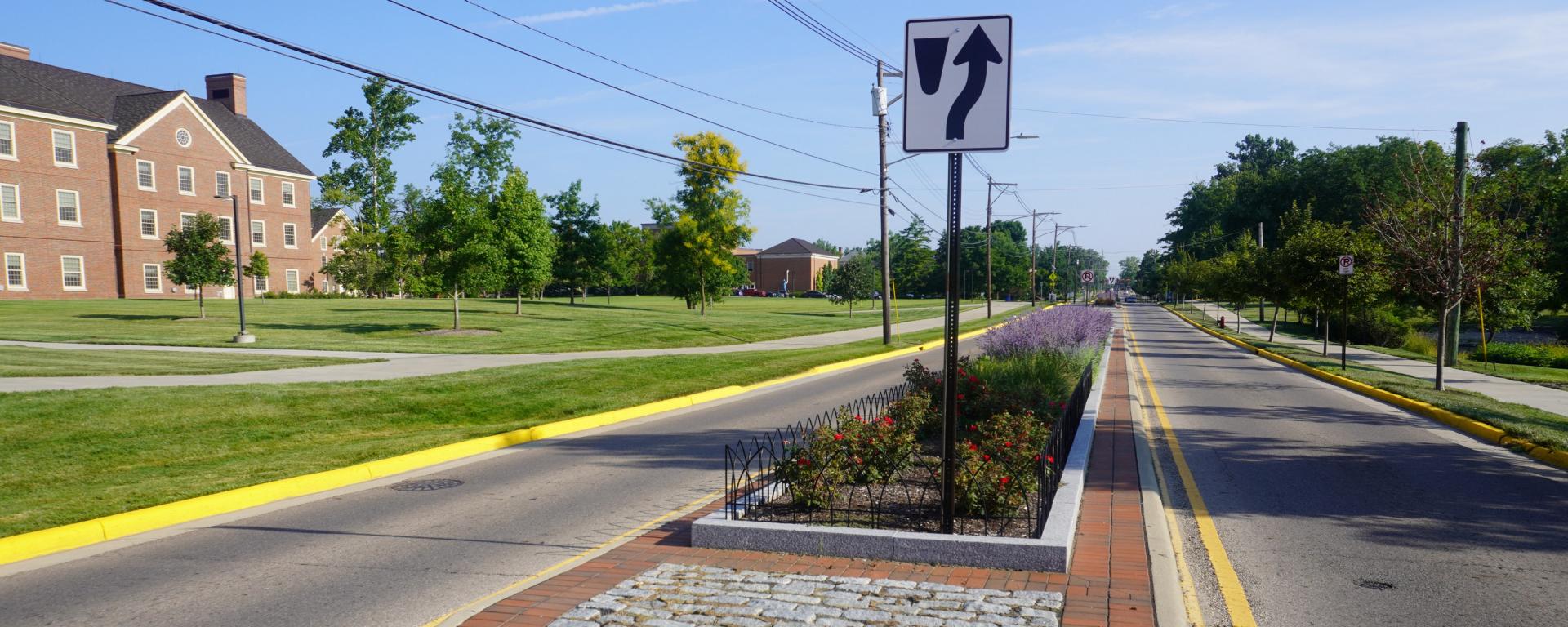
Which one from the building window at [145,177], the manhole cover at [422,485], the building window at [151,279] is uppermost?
the building window at [145,177]

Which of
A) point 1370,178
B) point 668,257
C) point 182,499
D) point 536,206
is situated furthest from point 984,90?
point 1370,178

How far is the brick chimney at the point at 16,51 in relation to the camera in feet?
164

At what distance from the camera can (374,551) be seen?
259 inches

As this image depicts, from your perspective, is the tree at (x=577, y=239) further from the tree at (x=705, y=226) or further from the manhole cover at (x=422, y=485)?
the manhole cover at (x=422, y=485)

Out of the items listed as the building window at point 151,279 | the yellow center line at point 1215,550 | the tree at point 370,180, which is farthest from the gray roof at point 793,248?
the yellow center line at point 1215,550

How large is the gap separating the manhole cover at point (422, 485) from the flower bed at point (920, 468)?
2992mm

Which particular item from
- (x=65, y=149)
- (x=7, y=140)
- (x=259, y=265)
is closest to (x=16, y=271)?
(x=7, y=140)

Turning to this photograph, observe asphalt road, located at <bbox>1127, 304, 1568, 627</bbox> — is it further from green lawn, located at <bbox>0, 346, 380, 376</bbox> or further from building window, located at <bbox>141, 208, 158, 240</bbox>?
building window, located at <bbox>141, 208, 158, 240</bbox>

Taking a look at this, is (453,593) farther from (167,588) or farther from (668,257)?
(668,257)

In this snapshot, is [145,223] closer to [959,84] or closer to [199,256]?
[199,256]

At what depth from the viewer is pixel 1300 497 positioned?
801cm

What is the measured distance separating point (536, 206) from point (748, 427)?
23168 mm

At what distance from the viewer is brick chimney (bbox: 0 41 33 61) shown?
49.9 m

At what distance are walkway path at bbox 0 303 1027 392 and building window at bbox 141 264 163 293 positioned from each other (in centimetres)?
3284
